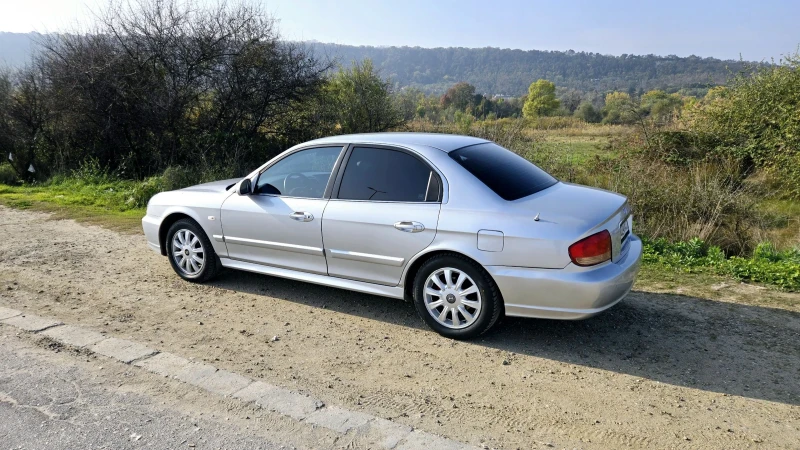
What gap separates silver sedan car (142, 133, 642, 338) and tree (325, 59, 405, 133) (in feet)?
36.8

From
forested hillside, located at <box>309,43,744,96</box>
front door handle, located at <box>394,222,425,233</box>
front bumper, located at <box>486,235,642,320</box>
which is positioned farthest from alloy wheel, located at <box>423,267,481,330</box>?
forested hillside, located at <box>309,43,744,96</box>

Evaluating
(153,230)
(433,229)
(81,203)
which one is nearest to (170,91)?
(81,203)

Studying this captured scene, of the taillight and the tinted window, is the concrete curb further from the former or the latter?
the tinted window

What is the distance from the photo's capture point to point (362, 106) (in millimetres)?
17391

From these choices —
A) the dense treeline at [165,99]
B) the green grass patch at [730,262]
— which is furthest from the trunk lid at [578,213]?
the dense treeline at [165,99]

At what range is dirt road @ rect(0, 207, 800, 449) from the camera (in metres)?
3.50

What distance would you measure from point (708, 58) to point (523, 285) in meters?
124

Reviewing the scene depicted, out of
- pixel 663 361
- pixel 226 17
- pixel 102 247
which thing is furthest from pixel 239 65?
pixel 663 361

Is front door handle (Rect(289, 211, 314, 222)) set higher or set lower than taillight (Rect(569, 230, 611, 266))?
higher

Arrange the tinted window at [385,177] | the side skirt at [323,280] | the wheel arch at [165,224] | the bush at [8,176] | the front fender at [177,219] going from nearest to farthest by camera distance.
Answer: the tinted window at [385,177] < the side skirt at [323,280] < the front fender at [177,219] < the wheel arch at [165,224] < the bush at [8,176]

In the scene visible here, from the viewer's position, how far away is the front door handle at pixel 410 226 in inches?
187

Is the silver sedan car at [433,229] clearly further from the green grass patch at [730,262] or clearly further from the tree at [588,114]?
the tree at [588,114]

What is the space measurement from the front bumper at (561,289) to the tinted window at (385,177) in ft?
3.14

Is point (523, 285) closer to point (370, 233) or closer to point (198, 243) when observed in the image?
point (370, 233)
